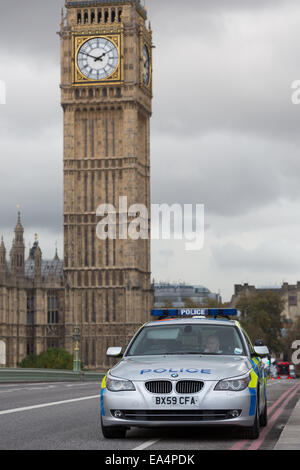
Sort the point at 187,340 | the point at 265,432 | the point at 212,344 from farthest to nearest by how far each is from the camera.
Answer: the point at 265,432 < the point at 187,340 < the point at 212,344

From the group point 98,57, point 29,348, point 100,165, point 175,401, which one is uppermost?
point 98,57

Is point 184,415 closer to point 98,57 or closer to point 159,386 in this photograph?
point 159,386

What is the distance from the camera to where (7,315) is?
99000 mm

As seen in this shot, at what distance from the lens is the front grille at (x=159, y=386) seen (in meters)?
11.7

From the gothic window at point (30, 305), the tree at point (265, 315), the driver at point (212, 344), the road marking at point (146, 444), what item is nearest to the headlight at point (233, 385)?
the road marking at point (146, 444)

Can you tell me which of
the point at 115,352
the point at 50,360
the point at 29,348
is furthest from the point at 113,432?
the point at 29,348

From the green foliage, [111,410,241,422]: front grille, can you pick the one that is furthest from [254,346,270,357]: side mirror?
the green foliage

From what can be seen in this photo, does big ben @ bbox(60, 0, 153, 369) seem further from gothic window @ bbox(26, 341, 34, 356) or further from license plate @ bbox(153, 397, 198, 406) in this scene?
license plate @ bbox(153, 397, 198, 406)

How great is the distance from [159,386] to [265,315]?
354 ft

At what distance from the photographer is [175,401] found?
1162cm

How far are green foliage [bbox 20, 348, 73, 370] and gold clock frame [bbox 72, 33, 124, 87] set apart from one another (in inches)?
967

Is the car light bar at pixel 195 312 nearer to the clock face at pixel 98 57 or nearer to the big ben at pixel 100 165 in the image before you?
the big ben at pixel 100 165

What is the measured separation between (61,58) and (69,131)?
6.92 m
